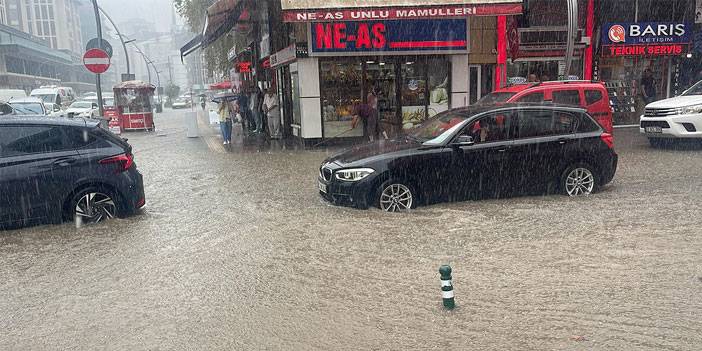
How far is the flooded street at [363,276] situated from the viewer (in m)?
4.41

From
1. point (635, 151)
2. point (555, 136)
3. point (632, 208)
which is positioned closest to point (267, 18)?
point (635, 151)

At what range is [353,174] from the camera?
8.02 meters

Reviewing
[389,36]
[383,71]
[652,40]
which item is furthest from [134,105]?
[652,40]

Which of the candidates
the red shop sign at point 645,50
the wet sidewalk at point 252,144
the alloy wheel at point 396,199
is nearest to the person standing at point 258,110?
the wet sidewalk at point 252,144

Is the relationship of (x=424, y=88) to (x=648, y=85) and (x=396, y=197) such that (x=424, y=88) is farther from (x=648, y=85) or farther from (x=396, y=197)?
(x=396, y=197)

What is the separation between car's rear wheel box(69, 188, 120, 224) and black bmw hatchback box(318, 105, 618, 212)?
2.91 meters

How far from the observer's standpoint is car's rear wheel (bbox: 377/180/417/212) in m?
7.98

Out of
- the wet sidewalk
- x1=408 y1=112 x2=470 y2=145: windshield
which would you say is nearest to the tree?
the wet sidewalk

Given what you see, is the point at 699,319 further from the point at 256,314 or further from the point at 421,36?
the point at 421,36

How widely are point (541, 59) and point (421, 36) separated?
4.54 metres

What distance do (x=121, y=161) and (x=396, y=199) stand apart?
3.76m

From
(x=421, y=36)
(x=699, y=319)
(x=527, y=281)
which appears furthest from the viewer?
(x=421, y=36)

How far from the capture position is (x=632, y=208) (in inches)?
318

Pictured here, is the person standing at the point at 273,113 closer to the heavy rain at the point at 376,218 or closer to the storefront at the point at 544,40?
the heavy rain at the point at 376,218
